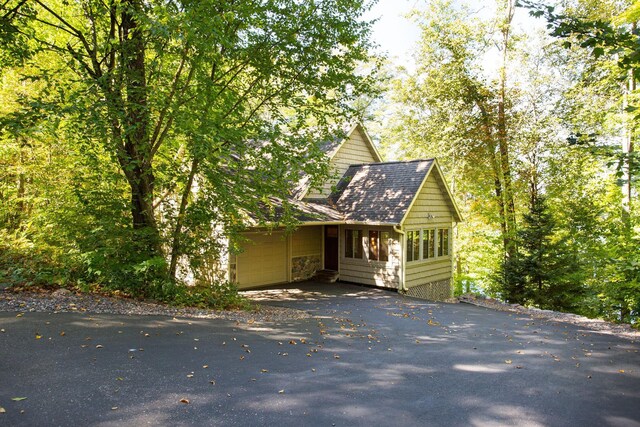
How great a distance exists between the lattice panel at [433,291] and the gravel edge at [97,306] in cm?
793

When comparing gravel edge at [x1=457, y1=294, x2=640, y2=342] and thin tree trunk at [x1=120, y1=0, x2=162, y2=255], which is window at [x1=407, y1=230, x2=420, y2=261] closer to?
gravel edge at [x1=457, y1=294, x2=640, y2=342]

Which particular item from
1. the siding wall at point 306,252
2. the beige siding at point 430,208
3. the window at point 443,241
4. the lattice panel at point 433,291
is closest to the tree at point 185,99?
the siding wall at point 306,252

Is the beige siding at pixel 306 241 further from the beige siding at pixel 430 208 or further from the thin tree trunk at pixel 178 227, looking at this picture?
the thin tree trunk at pixel 178 227

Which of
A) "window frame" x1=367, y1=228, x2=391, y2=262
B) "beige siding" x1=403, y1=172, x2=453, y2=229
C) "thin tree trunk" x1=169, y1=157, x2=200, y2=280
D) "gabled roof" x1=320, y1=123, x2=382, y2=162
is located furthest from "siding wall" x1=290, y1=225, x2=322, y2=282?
"thin tree trunk" x1=169, y1=157, x2=200, y2=280

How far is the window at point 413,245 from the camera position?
15.8 metres

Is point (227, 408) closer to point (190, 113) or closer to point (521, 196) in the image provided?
point (190, 113)

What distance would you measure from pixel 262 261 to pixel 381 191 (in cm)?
544

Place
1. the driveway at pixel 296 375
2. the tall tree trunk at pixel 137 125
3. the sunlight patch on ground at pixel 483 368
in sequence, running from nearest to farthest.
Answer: the driveway at pixel 296 375 < the sunlight patch on ground at pixel 483 368 < the tall tree trunk at pixel 137 125

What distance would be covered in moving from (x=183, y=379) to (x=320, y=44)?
8.48 meters

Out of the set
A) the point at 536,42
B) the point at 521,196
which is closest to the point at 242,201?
the point at 521,196

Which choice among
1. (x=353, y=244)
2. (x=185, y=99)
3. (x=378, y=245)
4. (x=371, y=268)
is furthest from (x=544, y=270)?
(x=185, y=99)

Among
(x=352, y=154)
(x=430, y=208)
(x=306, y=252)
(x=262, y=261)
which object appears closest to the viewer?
(x=262, y=261)

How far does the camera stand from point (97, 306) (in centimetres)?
792

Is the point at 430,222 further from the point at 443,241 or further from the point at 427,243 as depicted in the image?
the point at 443,241
